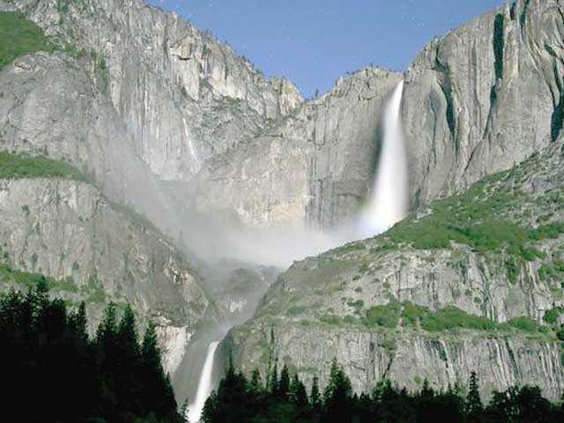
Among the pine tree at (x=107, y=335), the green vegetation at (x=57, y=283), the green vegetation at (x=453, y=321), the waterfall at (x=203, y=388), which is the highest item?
the green vegetation at (x=57, y=283)

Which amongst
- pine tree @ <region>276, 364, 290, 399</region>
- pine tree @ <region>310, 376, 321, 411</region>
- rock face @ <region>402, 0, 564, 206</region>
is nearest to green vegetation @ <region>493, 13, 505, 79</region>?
rock face @ <region>402, 0, 564, 206</region>

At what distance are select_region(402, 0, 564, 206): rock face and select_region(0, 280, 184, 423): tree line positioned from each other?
270 ft

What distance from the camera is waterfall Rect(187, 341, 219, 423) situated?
138375mm

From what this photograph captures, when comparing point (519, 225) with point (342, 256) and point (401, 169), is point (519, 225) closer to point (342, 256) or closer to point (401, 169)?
point (342, 256)

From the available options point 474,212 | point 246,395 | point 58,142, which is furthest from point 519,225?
point 58,142

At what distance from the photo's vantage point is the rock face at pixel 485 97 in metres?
176

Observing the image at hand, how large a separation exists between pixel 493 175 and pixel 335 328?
165 ft

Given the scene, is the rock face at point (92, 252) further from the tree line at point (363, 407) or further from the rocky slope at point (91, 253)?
the tree line at point (363, 407)

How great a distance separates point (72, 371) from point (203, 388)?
61432 millimetres

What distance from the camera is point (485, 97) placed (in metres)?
184

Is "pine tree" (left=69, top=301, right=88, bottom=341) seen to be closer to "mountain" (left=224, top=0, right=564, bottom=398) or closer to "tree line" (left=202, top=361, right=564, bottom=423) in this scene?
"tree line" (left=202, top=361, right=564, bottom=423)

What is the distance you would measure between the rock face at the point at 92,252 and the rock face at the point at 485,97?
4827 centimetres

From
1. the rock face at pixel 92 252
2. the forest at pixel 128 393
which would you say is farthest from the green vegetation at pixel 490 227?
the rock face at pixel 92 252

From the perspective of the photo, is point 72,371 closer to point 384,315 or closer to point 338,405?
point 338,405
